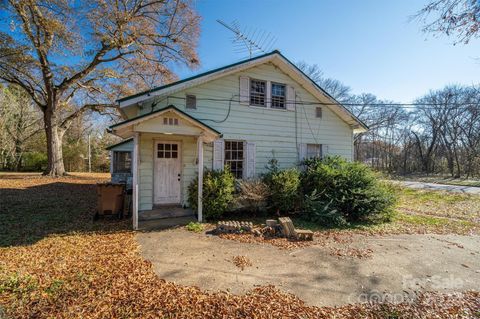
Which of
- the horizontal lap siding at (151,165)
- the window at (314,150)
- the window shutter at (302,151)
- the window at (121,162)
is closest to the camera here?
the horizontal lap siding at (151,165)

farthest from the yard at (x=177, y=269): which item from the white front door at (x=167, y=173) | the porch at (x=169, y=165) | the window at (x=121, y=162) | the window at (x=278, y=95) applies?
the window at (x=121, y=162)

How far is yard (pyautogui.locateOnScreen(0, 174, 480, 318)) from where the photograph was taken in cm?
285

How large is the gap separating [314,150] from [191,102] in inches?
231

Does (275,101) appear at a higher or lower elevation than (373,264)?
higher

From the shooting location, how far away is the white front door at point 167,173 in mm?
7508

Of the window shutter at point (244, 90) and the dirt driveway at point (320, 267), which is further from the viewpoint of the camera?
the window shutter at point (244, 90)

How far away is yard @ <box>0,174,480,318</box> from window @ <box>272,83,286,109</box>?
5.02 meters

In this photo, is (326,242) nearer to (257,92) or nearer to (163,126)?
(163,126)

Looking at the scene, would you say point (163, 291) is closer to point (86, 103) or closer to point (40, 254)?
point (40, 254)

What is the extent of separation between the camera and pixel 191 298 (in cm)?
302

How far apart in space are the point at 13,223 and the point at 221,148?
6.33 metres

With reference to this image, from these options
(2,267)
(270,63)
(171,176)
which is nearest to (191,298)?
(2,267)

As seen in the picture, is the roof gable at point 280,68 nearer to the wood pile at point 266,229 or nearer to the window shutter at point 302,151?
the window shutter at point 302,151

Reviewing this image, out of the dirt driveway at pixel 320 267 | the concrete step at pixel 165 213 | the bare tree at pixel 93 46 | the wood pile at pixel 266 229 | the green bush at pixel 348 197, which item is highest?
the bare tree at pixel 93 46
